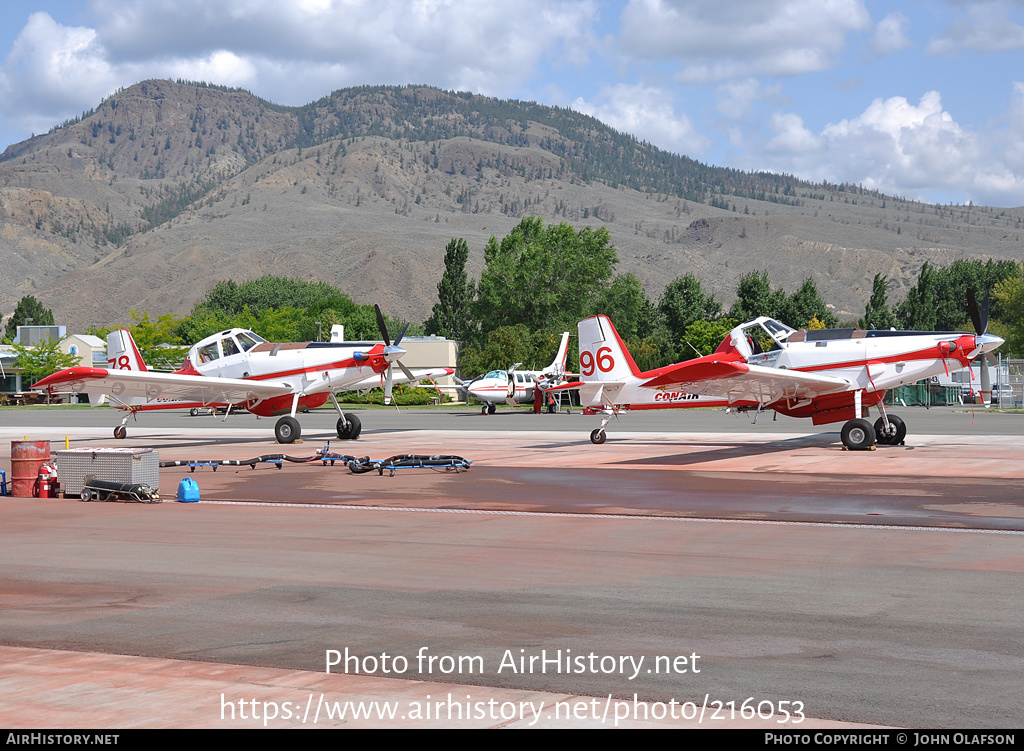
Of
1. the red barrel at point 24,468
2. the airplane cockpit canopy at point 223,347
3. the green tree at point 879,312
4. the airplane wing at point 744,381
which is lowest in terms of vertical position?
the red barrel at point 24,468

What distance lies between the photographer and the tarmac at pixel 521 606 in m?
5.21

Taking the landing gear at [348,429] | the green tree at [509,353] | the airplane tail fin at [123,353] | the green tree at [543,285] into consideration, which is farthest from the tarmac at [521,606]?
the green tree at [543,285]

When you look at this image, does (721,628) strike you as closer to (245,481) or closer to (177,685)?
(177,685)

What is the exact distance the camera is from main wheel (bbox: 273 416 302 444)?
2928 cm

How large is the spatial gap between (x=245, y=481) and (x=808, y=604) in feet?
43.3

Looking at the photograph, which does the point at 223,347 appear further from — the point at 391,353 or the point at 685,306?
the point at 685,306

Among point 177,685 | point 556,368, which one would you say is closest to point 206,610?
point 177,685

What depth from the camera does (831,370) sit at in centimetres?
2452

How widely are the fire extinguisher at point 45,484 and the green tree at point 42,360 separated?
81964 mm

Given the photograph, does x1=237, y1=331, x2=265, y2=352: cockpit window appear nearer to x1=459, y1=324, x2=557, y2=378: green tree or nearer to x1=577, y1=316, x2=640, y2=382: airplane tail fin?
x1=577, y1=316, x2=640, y2=382: airplane tail fin

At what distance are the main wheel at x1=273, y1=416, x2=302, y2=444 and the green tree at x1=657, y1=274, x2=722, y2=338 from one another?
222 ft

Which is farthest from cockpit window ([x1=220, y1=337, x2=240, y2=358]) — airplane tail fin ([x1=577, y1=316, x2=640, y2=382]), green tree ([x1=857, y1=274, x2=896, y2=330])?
green tree ([x1=857, y1=274, x2=896, y2=330])

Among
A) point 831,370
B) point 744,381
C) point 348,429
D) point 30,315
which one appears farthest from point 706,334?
point 30,315

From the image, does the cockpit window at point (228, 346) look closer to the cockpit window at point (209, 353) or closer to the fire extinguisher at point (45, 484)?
the cockpit window at point (209, 353)
